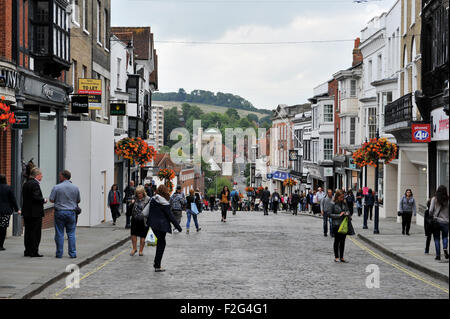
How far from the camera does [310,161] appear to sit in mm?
74500

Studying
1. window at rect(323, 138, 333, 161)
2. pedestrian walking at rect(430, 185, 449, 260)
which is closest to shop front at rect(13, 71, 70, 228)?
pedestrian walking at rect(430, 185, 449, 260)

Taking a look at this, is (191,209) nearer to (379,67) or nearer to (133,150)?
(133,150)

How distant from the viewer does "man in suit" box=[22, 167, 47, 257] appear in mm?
16453

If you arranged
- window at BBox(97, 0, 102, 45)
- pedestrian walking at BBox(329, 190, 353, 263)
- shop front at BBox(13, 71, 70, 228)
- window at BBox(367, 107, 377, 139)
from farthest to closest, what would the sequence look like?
window at BBox(367, 107, 377, 139)
window at BBox(97, 0, 102, 45)
shop front at BBox(13, 71, 70, 228)
pedestrian walking at BBox(329, 190, 353, 263)

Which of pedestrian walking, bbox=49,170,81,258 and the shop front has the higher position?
the shop front

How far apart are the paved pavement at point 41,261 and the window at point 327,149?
140ft

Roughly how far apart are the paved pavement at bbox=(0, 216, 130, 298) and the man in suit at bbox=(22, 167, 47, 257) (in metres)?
0.30

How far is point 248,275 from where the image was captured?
14711 mm

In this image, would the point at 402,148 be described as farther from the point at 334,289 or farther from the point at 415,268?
the point at 334,289

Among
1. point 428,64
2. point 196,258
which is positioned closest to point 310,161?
point 428,64

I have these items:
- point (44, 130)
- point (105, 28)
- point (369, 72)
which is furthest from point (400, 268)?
point (369, 72)

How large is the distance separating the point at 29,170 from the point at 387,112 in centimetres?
2069

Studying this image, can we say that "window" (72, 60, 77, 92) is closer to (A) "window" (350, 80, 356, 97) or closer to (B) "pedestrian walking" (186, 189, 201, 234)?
(B) "pedestrian walking" (186, 189, 201, 234)

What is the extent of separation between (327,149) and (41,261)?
52.1m
